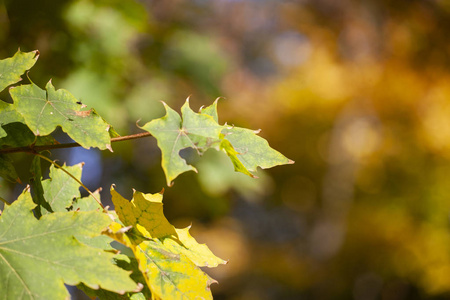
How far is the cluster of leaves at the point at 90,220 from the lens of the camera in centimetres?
52

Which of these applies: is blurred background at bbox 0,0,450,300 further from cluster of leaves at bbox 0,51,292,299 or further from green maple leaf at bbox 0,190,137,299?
green maple leaf at bbox 0,190,137,299

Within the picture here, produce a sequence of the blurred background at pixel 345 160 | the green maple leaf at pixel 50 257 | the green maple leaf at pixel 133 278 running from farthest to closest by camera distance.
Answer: the blurred background at pixel 345 160 → the green maple leaf at pixel 133 278 → the green maple leaf at pixel 50 257

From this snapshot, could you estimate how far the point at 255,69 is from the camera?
36.7ft

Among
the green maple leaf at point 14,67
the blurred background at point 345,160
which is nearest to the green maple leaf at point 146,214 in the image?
the green maple leaf at point 14,67

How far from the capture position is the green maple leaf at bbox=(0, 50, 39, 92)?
2.09 ft

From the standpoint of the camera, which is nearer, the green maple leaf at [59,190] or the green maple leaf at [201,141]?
the green maple leaf at [201,141]

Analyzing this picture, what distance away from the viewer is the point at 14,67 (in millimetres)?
646

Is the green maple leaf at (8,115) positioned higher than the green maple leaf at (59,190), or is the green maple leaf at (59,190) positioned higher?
the green maple leaf at (8,115)

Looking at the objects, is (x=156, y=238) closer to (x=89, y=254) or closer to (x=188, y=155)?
(x=89, y=254)

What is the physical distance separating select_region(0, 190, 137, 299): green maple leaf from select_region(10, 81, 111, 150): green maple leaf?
4.0 inches

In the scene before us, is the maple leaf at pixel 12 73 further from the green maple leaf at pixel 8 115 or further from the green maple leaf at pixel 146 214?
the green maple leaf at pixel 146 214

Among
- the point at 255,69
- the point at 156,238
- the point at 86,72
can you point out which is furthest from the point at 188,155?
the point at 255,69

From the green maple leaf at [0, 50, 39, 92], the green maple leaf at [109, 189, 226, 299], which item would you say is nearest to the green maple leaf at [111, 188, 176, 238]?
the green maple leaf at [109, 189, 226, 299]

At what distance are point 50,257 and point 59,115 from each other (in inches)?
8.3
